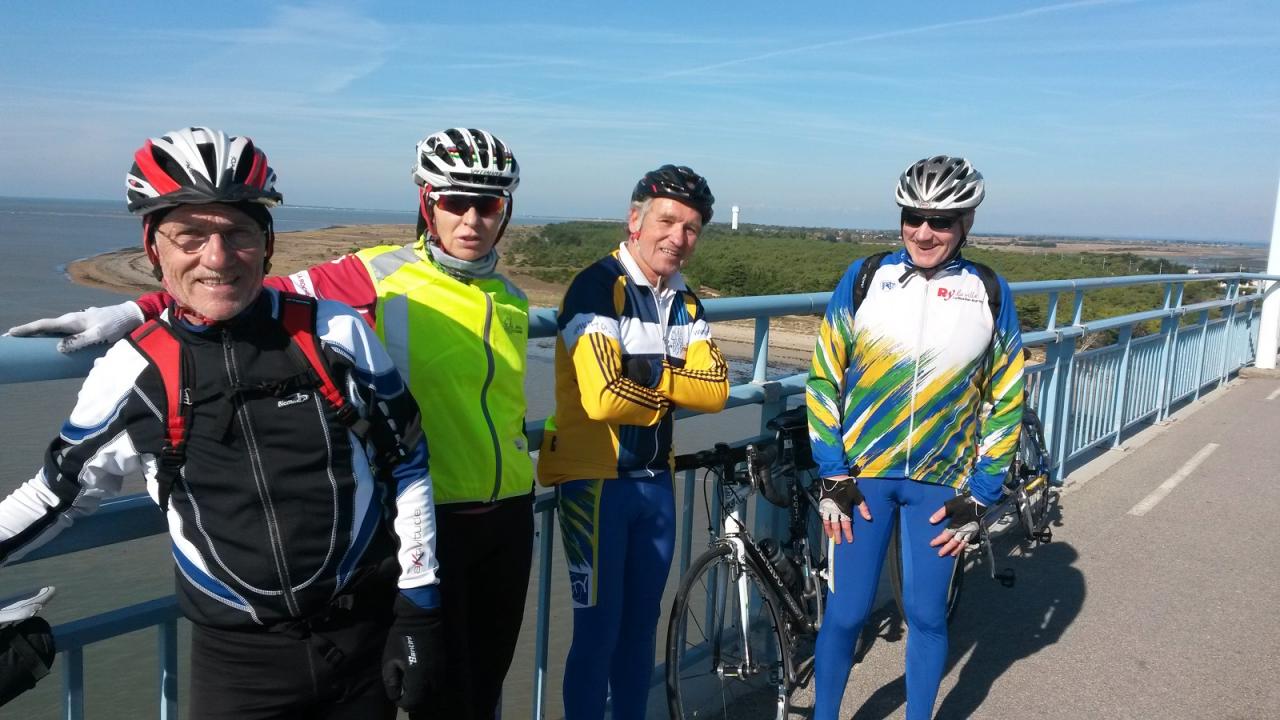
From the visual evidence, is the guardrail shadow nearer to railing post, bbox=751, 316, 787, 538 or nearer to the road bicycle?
the road bicycle

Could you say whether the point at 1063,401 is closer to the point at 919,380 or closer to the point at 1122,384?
the point at 1122,384

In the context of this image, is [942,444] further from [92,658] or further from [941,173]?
[92,658]

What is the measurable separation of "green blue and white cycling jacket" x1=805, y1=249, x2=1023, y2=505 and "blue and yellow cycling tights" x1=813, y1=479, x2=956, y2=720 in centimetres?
8

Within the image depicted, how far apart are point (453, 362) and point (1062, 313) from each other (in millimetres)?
19309

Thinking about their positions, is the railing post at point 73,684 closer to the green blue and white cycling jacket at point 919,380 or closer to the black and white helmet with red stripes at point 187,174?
the black and white helmet with red stripes at point 187,174

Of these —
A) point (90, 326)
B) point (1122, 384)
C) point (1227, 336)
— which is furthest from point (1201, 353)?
point (90, 326)

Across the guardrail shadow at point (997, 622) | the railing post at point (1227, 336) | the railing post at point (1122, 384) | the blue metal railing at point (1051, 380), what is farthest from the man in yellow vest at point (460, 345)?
the railing post at point (1227, 336)

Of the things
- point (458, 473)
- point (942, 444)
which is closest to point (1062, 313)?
point (942, 444)

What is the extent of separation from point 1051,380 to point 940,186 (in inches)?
163

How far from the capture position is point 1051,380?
6.93 metres

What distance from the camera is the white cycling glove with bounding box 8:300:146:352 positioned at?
191 centimetres

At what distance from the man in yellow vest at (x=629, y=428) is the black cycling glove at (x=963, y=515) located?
0.95 meters

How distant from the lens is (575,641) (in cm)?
312

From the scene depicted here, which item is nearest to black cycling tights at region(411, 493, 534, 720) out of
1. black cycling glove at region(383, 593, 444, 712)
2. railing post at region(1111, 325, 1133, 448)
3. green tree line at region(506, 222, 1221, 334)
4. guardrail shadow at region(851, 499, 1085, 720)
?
black cycling glove at region(383, 593, 444, 712)
